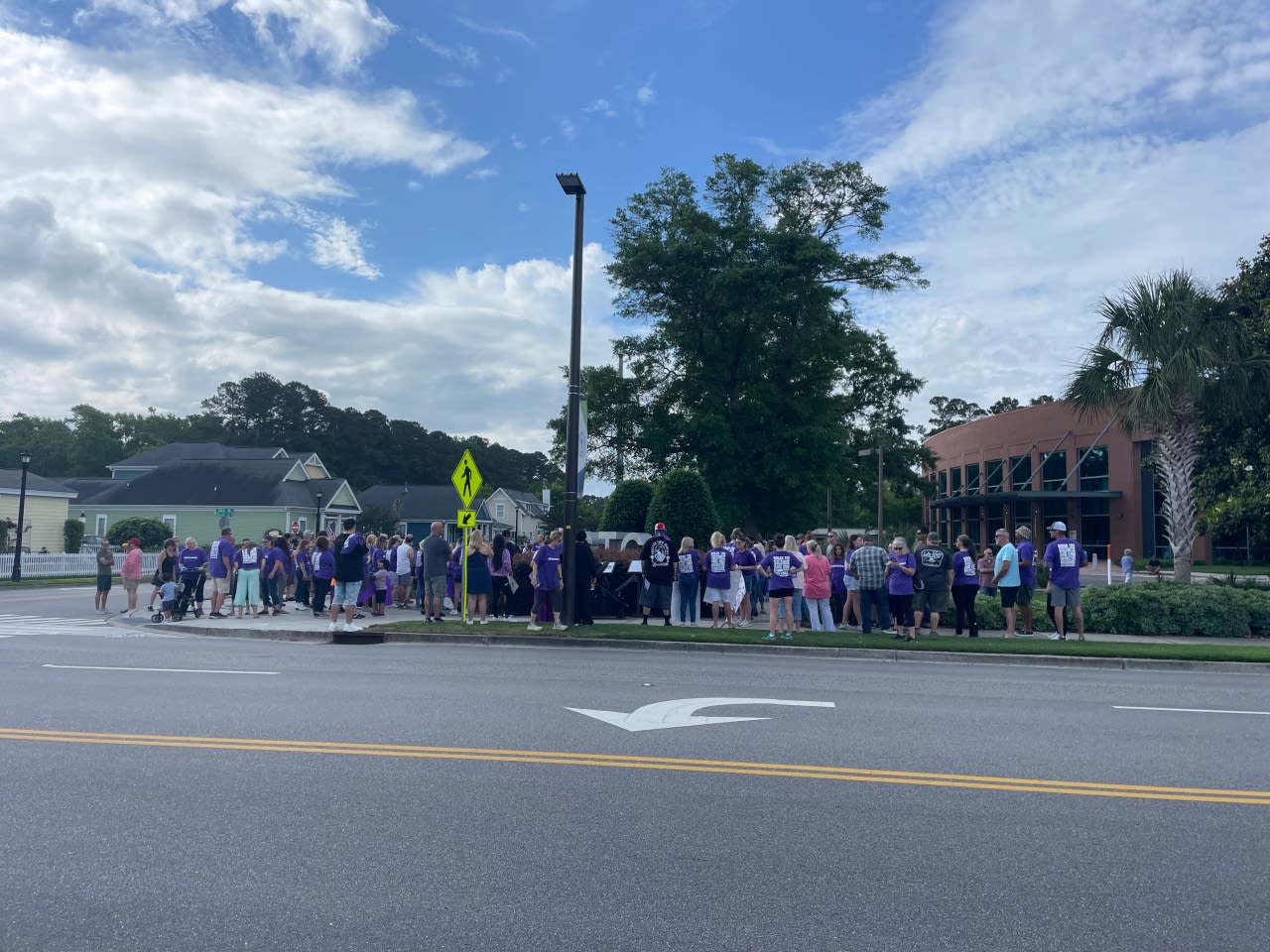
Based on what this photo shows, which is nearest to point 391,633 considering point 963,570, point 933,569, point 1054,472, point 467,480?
point 467,480

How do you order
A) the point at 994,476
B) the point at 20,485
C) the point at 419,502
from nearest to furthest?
the point at 20,485, the point at 994,476, the point at 419,502

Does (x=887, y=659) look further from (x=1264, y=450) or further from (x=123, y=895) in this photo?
(x=1264, y=450)

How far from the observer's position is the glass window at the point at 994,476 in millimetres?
57000

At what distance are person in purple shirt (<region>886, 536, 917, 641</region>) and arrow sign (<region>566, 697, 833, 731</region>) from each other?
699 cm

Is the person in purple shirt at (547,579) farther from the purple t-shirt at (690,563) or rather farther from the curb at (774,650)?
the purple t-shirt at (690,563)

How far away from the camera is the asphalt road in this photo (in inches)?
169

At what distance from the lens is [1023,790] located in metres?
6.44

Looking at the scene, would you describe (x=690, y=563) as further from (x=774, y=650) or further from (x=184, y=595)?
(x=184, y=595)

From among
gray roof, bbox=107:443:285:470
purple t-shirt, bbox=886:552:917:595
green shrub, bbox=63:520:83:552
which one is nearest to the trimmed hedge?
purple t-shirt, bbox=886:552:917:595

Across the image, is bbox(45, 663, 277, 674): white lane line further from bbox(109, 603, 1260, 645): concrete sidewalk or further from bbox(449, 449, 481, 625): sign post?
bbox(449, 449, 481, 625): sign post

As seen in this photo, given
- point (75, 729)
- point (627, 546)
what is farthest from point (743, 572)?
point (75, 729)

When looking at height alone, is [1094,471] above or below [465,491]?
above

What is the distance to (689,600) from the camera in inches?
708

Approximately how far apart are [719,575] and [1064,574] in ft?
18.6
